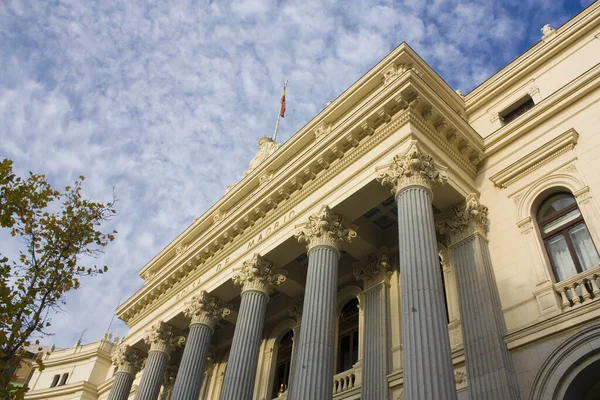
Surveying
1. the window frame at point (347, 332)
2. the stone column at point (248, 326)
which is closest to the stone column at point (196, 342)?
the stone column at point (248, 326)

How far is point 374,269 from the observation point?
18.3 meters

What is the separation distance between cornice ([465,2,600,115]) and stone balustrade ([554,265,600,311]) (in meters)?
8.51

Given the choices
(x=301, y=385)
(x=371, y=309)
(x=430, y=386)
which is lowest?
(x=430, y=386)

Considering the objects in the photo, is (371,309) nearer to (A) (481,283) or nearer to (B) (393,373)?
(B) (393,373)

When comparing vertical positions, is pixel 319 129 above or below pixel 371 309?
above

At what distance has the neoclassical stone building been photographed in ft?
40.7

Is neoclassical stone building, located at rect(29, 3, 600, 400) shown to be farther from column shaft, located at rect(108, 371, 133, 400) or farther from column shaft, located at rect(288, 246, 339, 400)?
column shaft, located at rect(108, 371, 133, 400)

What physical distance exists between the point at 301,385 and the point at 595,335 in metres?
6.93

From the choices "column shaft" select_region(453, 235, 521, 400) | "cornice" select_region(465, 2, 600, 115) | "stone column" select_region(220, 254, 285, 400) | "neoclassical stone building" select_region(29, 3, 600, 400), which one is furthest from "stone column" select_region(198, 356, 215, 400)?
"cornice" select_region(465, 2, 600, 115)

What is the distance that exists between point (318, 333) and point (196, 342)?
7500 millimetres

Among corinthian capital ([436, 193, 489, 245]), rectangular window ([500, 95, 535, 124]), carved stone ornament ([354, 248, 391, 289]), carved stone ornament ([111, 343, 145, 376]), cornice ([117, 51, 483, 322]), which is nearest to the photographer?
corinthian capital ([436, 193, 489, 245])

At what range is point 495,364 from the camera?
12555 mm

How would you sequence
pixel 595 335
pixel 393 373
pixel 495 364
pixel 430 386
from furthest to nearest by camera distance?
1. pixel 393 373
2. pixel 495 364
3. pixel 595 335
4. pixel 430 386

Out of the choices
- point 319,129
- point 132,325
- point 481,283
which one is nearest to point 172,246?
point 132,325
